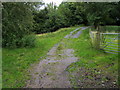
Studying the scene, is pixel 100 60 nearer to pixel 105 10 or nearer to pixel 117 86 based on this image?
pixel 117 86

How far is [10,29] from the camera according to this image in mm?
9461

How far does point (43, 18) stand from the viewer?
90.0 feet

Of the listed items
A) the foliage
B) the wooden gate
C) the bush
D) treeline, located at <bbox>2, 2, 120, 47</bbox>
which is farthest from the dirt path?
the bush

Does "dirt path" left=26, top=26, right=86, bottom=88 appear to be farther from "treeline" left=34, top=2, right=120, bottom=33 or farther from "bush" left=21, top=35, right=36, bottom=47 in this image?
"treeline" left=34, top=2, right=120, bottom=33

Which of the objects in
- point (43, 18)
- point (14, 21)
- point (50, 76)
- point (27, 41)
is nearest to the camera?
point (50, 76)

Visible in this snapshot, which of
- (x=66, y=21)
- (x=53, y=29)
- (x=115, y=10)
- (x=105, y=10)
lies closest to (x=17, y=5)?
(x=105, y=10)

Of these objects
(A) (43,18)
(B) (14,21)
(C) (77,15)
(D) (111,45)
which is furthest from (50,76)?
(C) (77,15)

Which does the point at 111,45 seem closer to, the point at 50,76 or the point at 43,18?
the point at 50,76

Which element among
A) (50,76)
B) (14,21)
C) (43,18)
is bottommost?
(50,76)

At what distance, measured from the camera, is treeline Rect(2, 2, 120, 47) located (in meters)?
9.42

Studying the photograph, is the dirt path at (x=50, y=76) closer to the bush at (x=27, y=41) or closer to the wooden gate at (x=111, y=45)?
the wooden gate at (x=111, y=45)

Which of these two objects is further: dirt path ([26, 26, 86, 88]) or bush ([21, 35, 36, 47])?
bush ([21, 35, 36, 47])

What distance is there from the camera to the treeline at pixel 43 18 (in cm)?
942

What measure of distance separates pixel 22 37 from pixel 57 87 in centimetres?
775
